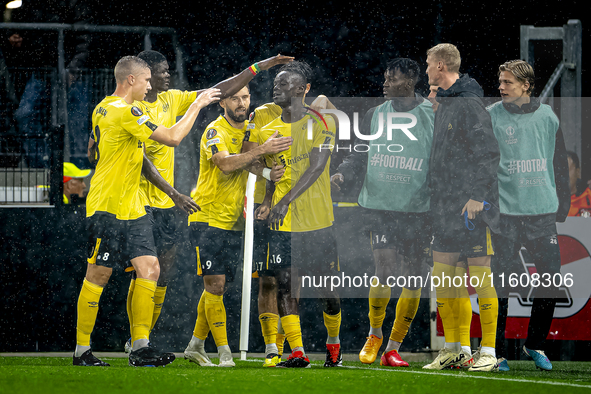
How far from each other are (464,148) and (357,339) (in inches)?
83.8

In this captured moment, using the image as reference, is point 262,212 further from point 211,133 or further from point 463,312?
point 463,312

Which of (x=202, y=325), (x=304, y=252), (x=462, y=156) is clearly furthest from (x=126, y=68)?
(x=462, y=156)

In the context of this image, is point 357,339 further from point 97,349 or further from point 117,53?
point 117,53

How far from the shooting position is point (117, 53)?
7.05 m

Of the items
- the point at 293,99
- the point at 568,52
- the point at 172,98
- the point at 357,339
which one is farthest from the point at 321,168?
the point at 568,52

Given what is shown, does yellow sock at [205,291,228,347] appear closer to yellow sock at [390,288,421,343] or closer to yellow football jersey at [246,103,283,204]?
→ yellow football jersey at [246,103,283,204]

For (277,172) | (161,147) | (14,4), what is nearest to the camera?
(277,172)

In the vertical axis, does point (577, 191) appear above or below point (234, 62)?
below

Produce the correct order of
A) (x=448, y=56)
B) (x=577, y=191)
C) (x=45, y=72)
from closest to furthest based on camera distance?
(x=448, y=56) → (x=45, y=72) → (x=577, y=191)

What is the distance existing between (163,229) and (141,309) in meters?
0.94

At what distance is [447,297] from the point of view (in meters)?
5.08

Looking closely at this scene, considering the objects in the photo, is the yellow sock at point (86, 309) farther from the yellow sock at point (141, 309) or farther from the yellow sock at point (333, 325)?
the yellow sock at point (333, 325)

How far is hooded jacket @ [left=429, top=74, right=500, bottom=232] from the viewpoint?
4.99 meters

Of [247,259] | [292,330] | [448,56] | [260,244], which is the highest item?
[448,56]
